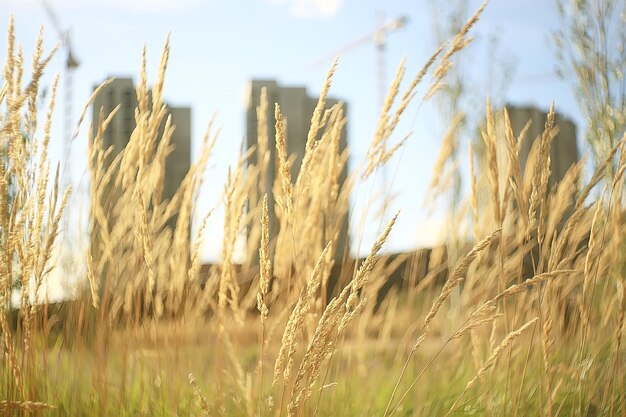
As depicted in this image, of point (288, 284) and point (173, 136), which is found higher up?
point (173, 136)

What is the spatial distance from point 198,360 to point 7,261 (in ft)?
3.24

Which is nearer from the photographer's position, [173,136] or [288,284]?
[288,284]

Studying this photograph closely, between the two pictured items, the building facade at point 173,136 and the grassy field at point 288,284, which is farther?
the building facade at point 173,136

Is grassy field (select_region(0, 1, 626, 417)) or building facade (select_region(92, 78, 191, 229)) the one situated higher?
building facade (select_region(92, 78, 191, 229))

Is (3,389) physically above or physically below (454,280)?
below

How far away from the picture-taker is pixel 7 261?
123 cm

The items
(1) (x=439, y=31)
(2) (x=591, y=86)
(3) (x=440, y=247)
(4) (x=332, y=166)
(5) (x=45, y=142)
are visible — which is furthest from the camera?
(1) (x=439, y=31)

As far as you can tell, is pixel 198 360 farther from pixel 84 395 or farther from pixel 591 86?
pixel 591 86

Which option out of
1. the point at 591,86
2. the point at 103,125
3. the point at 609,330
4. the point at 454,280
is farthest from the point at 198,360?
the point at 591,86

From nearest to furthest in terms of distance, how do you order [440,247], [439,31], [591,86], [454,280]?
1. [454,280]
2. [440,247]
3. [591,86]
4. [439,31]

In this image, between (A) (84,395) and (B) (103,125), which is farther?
(A) (84,395)

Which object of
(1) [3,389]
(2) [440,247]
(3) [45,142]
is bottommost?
(1) [3,389]

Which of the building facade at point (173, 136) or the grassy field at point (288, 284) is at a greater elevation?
the building facade at point (173, 136)

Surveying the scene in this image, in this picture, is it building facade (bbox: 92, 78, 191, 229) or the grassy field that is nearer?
the grassy field
